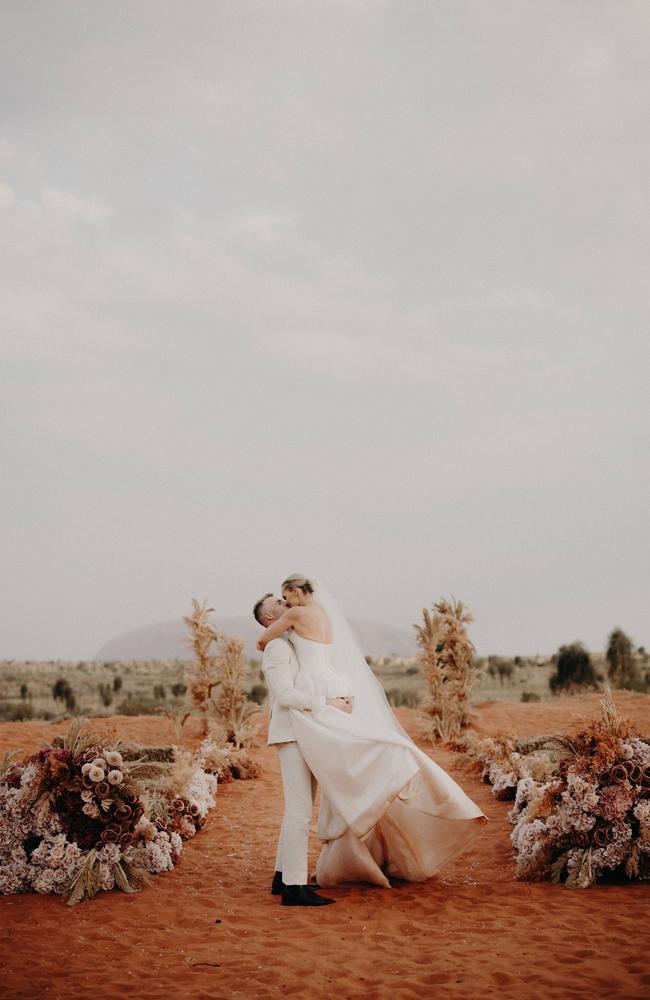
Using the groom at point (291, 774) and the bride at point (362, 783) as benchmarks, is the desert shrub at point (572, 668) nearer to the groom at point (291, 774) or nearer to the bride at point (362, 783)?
the bride at point (362, 783)

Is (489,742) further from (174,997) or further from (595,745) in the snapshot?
(174,997)

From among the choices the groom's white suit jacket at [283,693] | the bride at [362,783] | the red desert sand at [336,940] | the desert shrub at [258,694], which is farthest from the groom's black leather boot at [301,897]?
the desert shrub at [258,694]

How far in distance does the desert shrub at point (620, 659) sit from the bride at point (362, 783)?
Answer: 26.0 meters

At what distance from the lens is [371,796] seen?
737cm

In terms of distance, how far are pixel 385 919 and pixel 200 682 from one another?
36.6 ft

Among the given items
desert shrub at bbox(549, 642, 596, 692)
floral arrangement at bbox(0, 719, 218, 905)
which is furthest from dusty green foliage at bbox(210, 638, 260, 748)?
desert shrub at bbox(549, 642, 596, 692)

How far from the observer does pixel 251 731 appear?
1720 centimetres

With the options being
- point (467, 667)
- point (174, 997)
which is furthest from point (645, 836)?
point (467, 667)

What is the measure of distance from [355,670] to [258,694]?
24.0 metres

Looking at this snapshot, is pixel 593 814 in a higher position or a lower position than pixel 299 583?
lower

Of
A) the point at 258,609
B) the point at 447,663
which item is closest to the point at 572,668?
the point at 447,663

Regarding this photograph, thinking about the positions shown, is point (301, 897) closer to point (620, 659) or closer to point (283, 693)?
point (283, 693)

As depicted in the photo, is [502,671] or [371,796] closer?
[371,796]

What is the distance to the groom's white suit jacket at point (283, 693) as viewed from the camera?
7.66 metres
